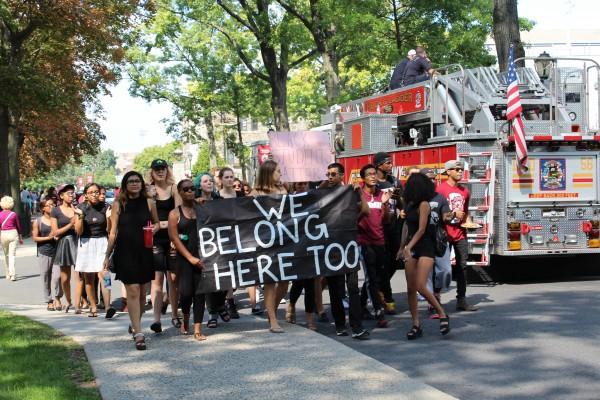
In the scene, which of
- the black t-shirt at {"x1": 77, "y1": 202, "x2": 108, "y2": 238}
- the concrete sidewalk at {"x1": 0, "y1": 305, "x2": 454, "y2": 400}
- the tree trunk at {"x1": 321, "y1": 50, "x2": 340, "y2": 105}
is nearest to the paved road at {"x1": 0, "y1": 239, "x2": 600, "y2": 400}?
the concrete sidewalk at {"x1": 0, "y1": 305, "x2": 454, "y2": 400}

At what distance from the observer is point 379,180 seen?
10.8m

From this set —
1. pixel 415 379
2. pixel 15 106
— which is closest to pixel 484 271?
pixel 415 379

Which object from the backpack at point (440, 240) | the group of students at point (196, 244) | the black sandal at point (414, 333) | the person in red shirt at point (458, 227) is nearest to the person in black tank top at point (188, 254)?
the group of students at point (196, 244)

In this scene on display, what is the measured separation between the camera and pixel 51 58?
34.0m

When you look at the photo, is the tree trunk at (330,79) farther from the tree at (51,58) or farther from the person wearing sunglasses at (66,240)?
the person wearing sunglasses at (66,240)

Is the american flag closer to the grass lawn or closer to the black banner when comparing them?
the black banner

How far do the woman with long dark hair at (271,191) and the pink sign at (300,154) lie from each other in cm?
436

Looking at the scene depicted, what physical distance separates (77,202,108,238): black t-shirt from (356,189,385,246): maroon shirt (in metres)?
3.47

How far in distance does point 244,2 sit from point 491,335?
2409 cm

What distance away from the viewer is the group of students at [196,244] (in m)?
8.79

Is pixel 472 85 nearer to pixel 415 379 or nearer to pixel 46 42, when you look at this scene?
pixel 415 379

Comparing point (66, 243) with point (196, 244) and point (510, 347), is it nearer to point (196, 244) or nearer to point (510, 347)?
point (196, 244)

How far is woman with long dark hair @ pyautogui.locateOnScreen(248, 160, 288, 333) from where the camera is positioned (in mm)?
9461

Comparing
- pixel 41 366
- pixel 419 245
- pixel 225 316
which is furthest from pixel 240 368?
pixel 225 316
